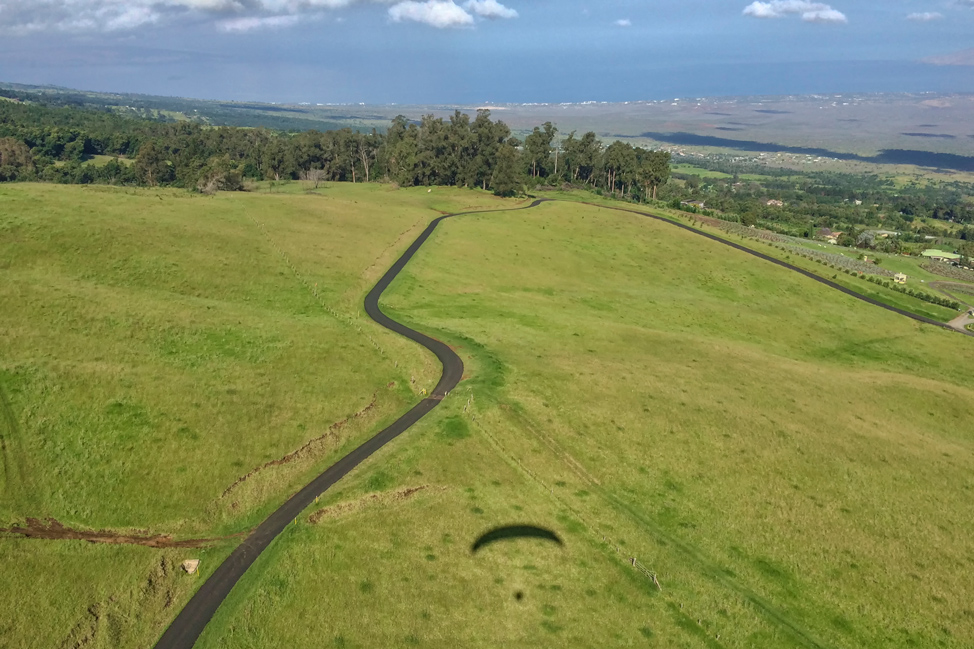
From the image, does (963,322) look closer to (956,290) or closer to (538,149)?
(956,290)

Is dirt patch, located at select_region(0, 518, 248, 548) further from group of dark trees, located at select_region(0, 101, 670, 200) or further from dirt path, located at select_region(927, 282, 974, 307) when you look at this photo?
dirt path, located at select_region(927, 282, 974, 307)

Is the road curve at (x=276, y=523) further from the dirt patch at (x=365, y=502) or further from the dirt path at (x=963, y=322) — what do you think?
the dirt path at (x=963, y=322)

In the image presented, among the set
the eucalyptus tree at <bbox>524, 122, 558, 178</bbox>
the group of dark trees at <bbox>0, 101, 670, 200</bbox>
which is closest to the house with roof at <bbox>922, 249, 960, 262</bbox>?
the group of dark trees at <bbox>0, 101, 670, 200</bbox>

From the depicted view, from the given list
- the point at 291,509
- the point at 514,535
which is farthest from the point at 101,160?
the point at 514,535

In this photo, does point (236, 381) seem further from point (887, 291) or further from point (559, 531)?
point (887, 291)

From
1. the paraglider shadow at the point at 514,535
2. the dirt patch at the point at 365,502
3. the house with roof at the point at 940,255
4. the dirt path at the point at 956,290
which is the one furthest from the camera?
the house with roof at the point at 940,255

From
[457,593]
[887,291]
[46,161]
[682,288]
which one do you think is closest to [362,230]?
[682,288]

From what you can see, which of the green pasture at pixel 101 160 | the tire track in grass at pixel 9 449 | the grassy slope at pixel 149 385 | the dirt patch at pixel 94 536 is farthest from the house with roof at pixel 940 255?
the green pasture at pixel 101 160
